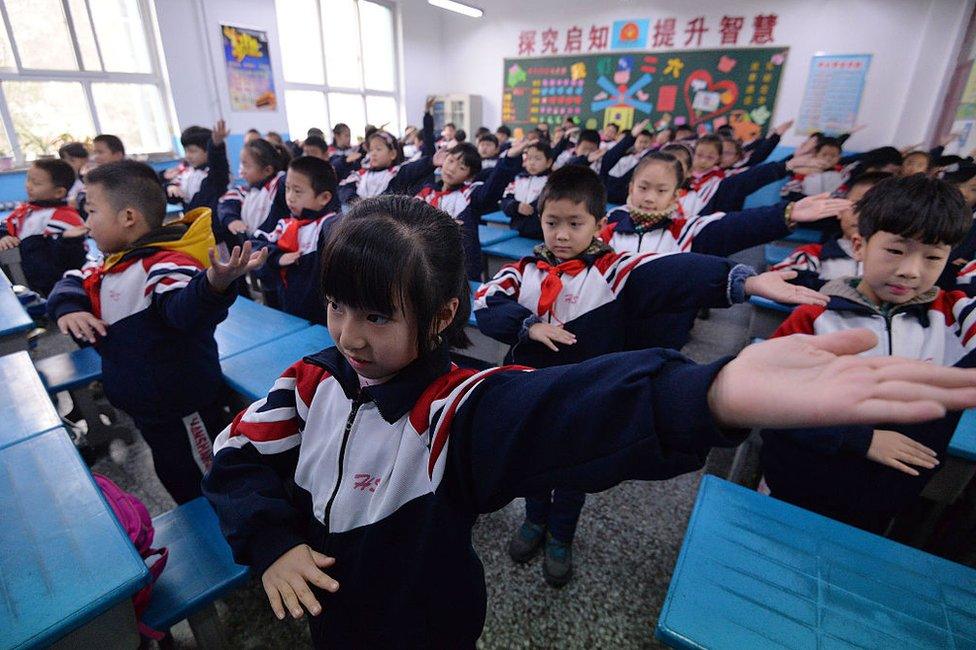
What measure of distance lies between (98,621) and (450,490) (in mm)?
657

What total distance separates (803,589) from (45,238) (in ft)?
13.4

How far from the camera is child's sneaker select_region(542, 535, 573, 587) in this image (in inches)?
61.3

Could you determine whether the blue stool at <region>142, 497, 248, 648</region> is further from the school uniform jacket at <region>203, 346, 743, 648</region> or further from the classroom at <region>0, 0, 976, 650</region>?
the school uniform jacket at <region>203, 346, 743, 648</region>

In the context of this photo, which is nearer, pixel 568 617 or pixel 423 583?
pixel 423 583

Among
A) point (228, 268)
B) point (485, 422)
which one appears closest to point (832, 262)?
point (485, 422)

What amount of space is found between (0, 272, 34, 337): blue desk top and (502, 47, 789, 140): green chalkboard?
9295 mm

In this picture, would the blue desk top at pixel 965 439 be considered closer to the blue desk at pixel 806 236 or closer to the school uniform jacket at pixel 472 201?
the school uniform jacket at pixel 472 201

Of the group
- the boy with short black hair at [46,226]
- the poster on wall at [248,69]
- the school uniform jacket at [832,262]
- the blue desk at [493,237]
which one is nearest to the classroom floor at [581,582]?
the school uniform jacket at [832,262]

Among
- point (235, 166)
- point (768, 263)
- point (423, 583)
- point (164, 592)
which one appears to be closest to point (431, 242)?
point (423, 583)

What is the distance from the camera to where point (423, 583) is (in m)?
0.80

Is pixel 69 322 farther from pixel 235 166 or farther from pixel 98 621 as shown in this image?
pixel 235 166

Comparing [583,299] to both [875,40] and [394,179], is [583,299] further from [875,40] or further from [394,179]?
[875,40]

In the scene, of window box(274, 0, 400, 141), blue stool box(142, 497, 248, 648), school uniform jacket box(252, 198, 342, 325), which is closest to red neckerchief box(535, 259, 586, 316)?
blue stool box(142, 497, 248, 648)

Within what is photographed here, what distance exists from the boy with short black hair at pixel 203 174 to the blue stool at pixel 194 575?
2.93 metres
